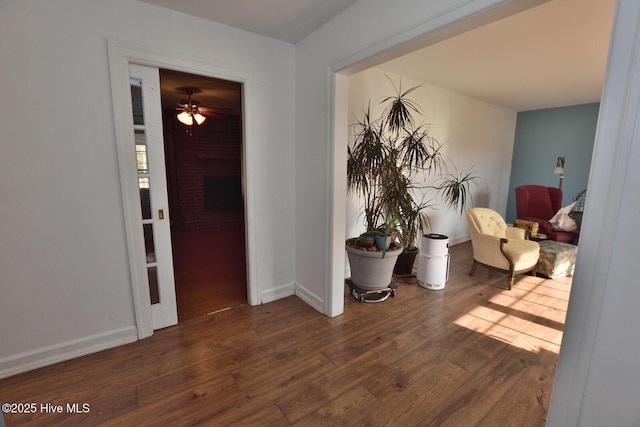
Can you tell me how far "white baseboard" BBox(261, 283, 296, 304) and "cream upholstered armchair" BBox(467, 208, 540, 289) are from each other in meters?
2.22

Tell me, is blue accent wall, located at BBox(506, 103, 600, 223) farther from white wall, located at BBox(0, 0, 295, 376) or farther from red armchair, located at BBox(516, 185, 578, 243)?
white wall, located at BBox(0, 0, 295, 376)

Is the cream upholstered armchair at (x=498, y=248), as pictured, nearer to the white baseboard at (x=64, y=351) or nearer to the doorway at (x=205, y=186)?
the doorway at (x=205, y=186)

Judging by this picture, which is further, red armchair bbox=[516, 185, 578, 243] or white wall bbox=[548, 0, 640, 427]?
red armchair bbox=[516, 185, 578, 243]

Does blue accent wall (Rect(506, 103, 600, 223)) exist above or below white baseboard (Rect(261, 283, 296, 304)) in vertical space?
above

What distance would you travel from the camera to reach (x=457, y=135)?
4.46m

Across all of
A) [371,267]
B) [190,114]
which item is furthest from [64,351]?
[190,114]

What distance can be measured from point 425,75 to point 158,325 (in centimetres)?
388

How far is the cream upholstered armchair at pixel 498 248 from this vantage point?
10.4 feet

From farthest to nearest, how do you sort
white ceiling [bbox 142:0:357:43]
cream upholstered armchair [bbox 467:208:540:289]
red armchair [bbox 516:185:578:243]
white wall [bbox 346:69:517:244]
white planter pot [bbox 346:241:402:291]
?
red armchair [bbox 516:185:578:243] → white wall [bbox 346:69:517:244] → cream upholstered armchair [bbox 467:208:540:289] → white planter pot [bbox 346:241:402:291] → white ceiling [bbox 142:0:357:43]

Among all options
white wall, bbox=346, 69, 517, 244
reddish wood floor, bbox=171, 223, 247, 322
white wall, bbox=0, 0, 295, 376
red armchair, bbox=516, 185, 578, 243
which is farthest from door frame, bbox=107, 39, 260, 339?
red armchair, bbox=516, 185, 578, 243

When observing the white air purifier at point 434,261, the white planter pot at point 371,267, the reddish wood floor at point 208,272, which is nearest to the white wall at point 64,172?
the reddish wood floor at point 208,272

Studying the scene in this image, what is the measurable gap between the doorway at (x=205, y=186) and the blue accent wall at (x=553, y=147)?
5.50 meters

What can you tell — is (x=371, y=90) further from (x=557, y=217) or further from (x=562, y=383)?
(x=557, y=217)

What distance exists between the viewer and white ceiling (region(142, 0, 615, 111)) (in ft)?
6.55
